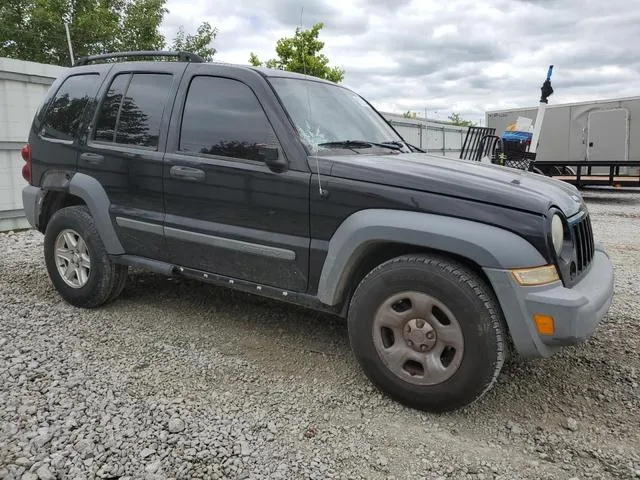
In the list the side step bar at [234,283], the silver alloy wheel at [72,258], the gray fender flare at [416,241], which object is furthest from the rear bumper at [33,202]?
the gray fender flare at [416,241]

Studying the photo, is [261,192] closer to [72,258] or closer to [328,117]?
[328,117]

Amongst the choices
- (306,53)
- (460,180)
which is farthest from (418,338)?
(306,53)

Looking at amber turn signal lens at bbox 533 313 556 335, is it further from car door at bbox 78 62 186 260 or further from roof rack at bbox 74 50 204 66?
roof rack at bbox 74 50 204 66

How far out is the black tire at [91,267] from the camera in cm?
413

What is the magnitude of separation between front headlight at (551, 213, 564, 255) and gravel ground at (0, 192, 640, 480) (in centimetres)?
95

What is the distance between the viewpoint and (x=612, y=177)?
13664mm

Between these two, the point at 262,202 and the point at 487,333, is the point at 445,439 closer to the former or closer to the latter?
the point at 487,333

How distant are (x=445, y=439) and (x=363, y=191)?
137 cm

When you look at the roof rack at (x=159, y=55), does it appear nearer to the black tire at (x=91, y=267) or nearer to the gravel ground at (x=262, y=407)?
the black tire at (x=91, y=267)

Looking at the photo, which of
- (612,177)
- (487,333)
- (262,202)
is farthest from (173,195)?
(612,177)

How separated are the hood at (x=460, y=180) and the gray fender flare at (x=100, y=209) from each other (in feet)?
6.02

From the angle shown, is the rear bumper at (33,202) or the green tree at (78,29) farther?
the green tree at (78,29)

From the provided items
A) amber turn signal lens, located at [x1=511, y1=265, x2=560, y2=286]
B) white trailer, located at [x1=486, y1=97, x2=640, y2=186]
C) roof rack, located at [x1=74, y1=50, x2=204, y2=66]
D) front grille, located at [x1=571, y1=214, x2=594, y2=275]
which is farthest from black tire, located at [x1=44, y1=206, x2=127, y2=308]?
white trailer, located at [x1=486, y1=97, x2=640, y2=186]

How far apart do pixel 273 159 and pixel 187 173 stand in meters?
0.75
